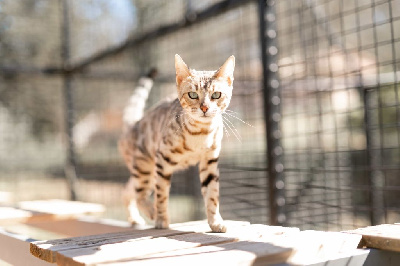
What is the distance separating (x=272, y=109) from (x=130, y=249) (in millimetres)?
1049

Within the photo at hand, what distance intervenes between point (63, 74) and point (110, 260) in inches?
115

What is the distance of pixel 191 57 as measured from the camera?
316 centimetres

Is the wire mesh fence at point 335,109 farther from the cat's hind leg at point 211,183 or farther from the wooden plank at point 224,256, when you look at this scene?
the wooden plank at point 224,256

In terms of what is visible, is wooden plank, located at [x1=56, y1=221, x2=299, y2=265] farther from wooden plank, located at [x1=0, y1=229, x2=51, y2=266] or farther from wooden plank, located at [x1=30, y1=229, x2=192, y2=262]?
wooden plank, located at [x1=0, y1=229, x2=51, y2=266]

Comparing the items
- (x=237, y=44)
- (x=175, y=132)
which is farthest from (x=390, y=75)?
(x=175, y=132)

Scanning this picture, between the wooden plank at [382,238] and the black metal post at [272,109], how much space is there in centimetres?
53

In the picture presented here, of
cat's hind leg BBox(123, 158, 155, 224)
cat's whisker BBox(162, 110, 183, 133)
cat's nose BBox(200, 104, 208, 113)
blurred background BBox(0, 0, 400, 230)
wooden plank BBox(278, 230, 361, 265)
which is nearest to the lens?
wooden plank BBox(278, 230, 361, 265)

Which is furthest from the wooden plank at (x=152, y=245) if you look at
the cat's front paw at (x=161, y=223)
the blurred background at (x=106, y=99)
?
the blurred background at (x=106, y=99)

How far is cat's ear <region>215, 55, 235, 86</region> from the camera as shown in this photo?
1751 millimetres

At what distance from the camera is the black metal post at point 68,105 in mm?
3758

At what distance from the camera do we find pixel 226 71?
5.82ft

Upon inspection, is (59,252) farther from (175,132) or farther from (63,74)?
(63,74)

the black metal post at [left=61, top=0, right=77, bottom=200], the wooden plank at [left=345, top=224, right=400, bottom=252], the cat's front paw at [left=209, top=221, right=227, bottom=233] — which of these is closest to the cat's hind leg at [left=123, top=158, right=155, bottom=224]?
the cat's front paw at [left=209, top=221, right=227, bottom=233]

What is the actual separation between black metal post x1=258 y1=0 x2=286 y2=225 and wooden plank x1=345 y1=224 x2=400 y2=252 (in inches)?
20.7
